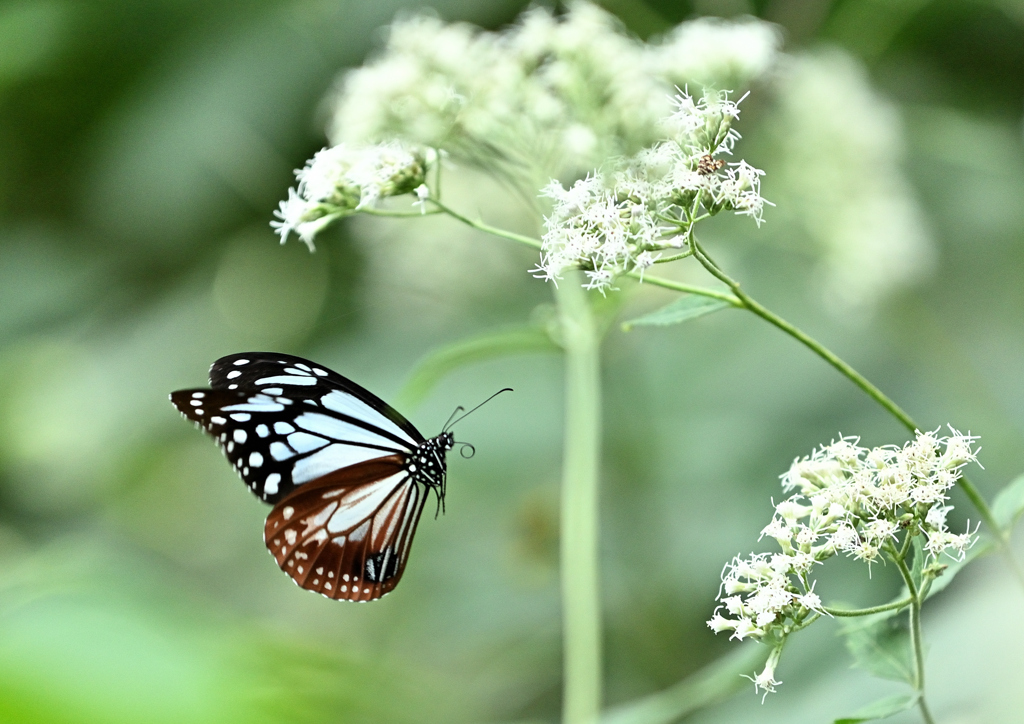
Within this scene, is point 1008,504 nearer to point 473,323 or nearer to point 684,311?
point 684,311

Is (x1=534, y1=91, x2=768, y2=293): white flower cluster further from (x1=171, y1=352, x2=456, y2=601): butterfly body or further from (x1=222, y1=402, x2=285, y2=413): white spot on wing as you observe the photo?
(x1=222, y1=402, x2=285, y2=413): white spot on wing

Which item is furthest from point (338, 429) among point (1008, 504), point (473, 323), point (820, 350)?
point (473, 323)

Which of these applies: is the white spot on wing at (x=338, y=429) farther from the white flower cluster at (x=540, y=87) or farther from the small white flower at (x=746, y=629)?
the small white flower at (x=746, y=629)

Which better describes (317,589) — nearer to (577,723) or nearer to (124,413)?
(577,723)

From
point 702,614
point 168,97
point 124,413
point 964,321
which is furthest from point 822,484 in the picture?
point 168,97

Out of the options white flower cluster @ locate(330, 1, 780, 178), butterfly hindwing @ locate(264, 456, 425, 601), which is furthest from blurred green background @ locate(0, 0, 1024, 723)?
white flower cluster @ locate(330, 1, 780, 178)

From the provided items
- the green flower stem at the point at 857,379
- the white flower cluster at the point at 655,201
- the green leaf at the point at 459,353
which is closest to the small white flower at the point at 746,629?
the green flower stem at the point at 857,379
